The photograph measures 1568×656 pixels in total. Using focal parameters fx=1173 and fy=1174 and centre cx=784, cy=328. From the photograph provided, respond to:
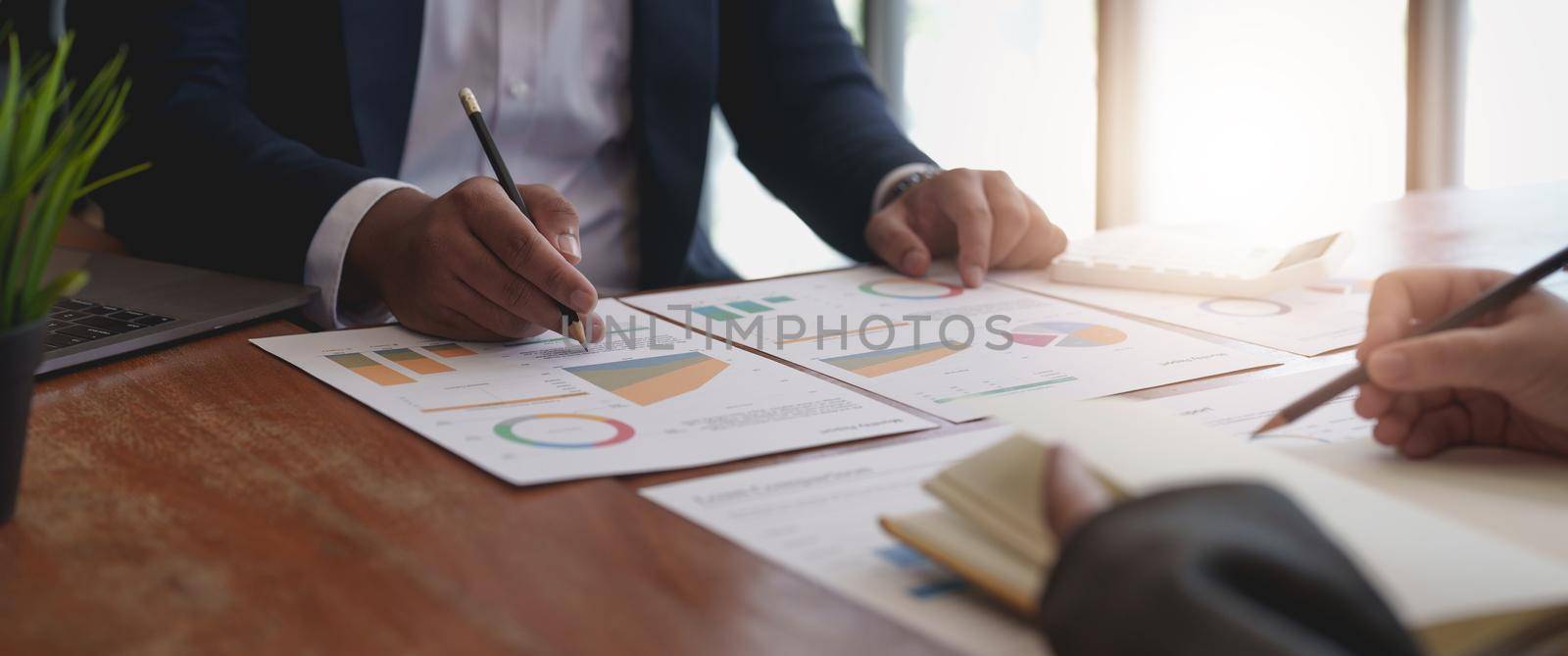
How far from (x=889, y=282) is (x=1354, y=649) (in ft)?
2.54

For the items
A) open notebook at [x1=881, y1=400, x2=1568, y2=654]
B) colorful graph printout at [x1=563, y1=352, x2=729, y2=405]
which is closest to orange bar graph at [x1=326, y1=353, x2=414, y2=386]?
colorful graph printout at [x1=563, y1=352, x2=729, y2=405]

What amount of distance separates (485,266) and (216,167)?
1.32ft

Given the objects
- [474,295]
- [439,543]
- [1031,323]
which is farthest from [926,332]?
[439,543]

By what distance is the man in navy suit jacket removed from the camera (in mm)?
847

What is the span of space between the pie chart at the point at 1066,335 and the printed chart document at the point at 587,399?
194mm

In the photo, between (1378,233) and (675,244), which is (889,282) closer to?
(675,244)

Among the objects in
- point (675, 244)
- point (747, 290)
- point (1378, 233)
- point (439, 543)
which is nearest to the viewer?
point (439, 543)

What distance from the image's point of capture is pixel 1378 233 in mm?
1293

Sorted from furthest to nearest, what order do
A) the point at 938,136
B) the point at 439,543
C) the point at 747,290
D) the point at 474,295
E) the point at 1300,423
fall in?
the point at 938,136
the point at 747,290
the point at 474,295
the point at 1300,423
the point at 439,543

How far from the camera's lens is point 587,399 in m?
0.69

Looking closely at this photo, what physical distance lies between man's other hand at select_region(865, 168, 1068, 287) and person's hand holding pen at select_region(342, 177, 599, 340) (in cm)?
37

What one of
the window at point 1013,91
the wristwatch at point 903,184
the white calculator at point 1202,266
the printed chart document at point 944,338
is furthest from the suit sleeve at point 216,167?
the window at point 1013,91

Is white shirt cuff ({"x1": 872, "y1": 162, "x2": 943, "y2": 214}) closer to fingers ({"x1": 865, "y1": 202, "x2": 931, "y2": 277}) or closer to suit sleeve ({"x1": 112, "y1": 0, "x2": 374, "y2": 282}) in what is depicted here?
fingers ({"x1": 865, "y1": 202, "x2": 931, "y2": 277})

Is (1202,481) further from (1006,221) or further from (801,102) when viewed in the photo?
(801,102)
